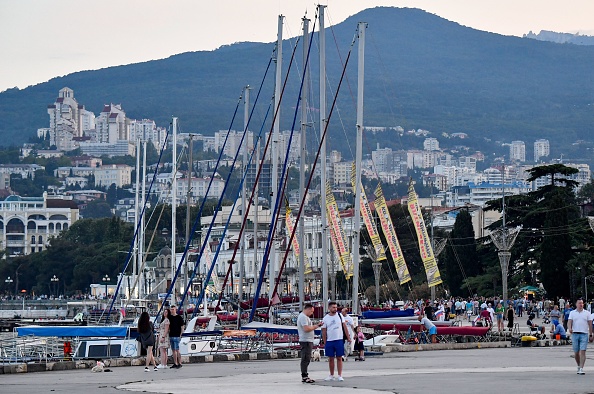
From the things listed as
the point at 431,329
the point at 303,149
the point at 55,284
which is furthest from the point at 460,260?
the point at 55,284

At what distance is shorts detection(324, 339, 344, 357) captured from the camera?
2573 centimetres

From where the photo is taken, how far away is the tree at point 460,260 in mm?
93438

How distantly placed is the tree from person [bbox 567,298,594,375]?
65787mm

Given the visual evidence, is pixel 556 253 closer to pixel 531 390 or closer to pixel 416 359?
pixel 416 359

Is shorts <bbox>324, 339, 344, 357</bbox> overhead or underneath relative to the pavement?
overhead

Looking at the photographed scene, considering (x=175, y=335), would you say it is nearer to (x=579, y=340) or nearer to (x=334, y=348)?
(x=334, y=348)

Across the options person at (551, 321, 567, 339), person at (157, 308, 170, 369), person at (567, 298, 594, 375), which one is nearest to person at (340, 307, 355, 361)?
person at (157, 308, 170, 369)

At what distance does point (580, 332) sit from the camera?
26.1 meters

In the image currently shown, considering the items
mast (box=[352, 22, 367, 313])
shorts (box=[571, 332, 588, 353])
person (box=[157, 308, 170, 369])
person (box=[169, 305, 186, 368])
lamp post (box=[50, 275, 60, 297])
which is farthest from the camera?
lamp post (box=[50, 275, 60, 297])

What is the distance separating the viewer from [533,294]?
83312 millimetres

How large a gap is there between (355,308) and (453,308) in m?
30.3

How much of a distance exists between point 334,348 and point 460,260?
2739 inches

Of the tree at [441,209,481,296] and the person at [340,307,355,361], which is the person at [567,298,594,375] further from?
the tree at [441,209,481,296]

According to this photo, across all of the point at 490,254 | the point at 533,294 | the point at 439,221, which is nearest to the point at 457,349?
the point at 533,294
